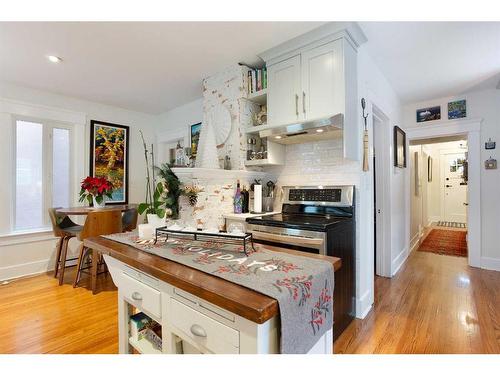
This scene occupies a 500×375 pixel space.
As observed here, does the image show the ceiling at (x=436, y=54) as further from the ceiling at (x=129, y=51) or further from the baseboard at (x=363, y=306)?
the baseboard at (x=363, y=306)

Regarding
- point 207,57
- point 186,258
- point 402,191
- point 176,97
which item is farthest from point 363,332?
point 176,97

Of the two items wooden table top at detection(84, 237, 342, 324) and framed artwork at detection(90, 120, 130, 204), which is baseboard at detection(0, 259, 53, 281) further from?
wooden table top at detection(84, 237, 342, 324)

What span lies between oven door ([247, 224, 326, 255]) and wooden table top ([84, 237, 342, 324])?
23.2 inches

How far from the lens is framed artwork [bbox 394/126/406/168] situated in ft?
11.1

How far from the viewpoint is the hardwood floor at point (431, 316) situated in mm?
1820

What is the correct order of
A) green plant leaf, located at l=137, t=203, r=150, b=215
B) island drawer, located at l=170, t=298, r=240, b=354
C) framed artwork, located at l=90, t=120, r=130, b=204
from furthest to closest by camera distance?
framed artwork, located at l=90, t=120, r=130, b=204, green plant leaf, located at l=137, t=203, r=150, b=215, island drawer, located at l=170, t=298, r=240, b=354

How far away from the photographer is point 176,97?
3.69 meters

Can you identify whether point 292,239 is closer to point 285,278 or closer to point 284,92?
point 285,278

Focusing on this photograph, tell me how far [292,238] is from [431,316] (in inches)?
59.5

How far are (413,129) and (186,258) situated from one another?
421 cm

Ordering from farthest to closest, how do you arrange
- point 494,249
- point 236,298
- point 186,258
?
1. point 494,249
2. point 186,258
3. point 236,298

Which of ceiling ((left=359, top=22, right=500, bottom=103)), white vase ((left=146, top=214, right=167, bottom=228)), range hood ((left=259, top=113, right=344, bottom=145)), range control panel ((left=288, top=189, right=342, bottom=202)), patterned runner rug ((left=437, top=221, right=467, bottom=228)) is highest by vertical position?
ceiling ((left=359, top=22, right=500, bottom=103))

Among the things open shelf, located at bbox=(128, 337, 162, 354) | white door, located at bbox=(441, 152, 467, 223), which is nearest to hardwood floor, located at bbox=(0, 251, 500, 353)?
open shelf, located at bbox=(128, 337, 162, 354)
